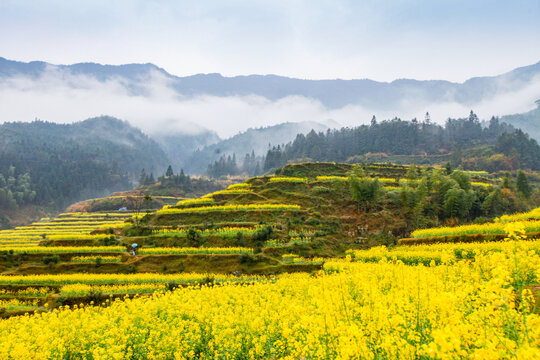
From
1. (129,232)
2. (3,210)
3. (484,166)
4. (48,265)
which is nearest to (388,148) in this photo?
(484,166)

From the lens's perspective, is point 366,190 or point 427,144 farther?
point 427,144

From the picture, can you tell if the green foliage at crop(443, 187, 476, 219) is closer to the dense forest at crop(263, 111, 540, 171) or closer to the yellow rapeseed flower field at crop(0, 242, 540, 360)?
the yellow rapeseed flower field at crop(0, 242, 540, 360)

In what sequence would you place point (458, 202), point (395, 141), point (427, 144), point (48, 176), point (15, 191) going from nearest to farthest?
1. point (458, 202)
2. point (15, 191)
3. point (427, 144)
4. point (48, 176)
5. point (395, 141)

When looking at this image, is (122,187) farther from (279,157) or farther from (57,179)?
(279,157)

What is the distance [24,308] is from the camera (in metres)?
20.8

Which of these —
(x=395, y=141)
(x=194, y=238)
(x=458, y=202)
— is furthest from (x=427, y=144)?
(x=194, y=238)

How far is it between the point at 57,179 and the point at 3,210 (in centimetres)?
3062

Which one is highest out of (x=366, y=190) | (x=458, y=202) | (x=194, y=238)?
(x=366, y=190)

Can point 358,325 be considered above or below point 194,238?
above

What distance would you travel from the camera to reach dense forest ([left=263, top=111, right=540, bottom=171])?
317 ft

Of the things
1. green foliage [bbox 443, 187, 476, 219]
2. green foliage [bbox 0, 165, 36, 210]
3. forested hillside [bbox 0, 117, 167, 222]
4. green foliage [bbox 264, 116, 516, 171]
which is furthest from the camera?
green foliage [bbox 264, 116, 516, 171]

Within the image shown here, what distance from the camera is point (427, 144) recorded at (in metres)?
125

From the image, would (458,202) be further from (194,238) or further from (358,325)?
(358,325)

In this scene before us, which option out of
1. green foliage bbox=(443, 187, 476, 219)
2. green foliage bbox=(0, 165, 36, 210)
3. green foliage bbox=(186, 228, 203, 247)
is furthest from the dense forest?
green foliage bbox=(0, 165, 36, 210)
